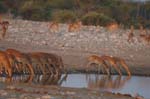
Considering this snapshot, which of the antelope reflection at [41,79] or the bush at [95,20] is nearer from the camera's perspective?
the antelope reflection at [41,79]

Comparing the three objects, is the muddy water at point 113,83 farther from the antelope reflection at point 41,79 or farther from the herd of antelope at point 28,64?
the herd of antelope at point 28,64

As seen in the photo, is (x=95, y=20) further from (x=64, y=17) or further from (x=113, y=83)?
(x=113, y=83)

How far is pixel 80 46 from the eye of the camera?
35594 mm

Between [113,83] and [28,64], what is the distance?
3179 mm

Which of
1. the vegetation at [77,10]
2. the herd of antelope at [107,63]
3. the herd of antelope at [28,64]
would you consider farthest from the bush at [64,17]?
the herd of antelope at [28,64]

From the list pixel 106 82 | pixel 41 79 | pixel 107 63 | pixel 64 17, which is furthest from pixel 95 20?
pixel 41 79

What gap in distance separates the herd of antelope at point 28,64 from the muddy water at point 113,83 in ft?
2.18

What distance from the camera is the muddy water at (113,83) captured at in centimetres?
2261

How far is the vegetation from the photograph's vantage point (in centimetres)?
6319

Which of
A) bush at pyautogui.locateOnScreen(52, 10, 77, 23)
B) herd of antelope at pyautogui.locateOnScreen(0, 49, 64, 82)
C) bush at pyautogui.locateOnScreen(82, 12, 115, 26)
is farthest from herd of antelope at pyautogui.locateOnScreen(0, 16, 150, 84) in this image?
bush at pyautogui.locateOnScreen(52, 10, 77, 23)

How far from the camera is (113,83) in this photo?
24.7 m

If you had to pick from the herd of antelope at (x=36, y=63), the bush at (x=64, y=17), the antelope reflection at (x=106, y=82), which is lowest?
the antelope reflection at (x=106, y=82)

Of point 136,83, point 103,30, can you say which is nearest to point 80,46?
point 103,30

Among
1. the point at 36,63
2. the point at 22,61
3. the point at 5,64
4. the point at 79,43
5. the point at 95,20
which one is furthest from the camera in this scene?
the point at 95,20
